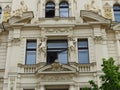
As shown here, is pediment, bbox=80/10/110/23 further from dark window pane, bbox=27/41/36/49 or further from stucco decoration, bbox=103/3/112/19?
dark window pane, bbox=27/41/36/49

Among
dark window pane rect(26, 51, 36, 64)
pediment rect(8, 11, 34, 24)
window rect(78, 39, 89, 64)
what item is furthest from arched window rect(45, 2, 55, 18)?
dark window pane rect(26, 51, 36, 64)

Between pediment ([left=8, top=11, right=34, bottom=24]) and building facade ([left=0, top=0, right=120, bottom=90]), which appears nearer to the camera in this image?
building facade ([left=0, top=0, right=120, bottom=90])

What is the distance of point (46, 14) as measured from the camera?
24.2 meters

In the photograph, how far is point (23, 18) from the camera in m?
23.2

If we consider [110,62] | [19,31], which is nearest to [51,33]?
[19,31]

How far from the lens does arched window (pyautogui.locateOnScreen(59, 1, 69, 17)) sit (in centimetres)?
2416

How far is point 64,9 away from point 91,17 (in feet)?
8.45

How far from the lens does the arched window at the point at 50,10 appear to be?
79.2 ft

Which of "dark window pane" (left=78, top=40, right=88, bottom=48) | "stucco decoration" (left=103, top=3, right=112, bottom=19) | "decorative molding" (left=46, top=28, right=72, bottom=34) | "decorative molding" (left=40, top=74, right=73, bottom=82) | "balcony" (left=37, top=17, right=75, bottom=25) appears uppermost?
"stucco decoration" (left=103, top=3, right=112, bottom=19)

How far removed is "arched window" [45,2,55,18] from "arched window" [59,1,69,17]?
59 centimetres

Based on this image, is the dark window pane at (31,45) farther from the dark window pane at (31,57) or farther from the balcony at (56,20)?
the balcony at (56,20)

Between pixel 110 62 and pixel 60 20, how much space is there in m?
8.12

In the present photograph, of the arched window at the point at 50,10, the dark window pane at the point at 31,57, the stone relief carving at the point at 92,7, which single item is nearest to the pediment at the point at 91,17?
the stone relief carving at the point at 92,7

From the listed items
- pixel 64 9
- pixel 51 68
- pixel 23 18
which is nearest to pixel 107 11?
pixel 64 9
